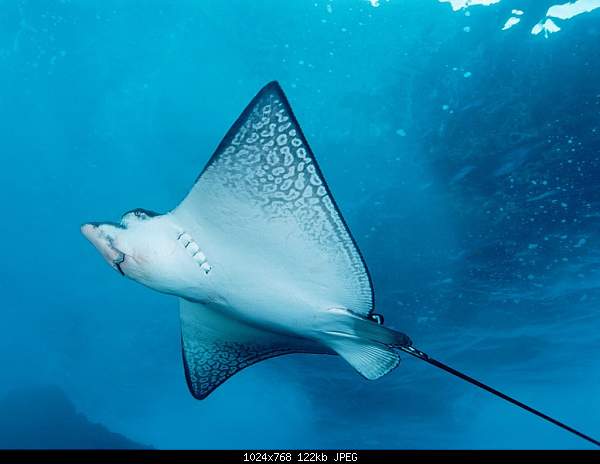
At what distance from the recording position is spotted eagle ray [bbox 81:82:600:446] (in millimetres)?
2453

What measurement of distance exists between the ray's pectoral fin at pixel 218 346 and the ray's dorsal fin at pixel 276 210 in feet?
2.76

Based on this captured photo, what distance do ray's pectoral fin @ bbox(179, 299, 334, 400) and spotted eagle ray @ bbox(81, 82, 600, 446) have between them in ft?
0.55

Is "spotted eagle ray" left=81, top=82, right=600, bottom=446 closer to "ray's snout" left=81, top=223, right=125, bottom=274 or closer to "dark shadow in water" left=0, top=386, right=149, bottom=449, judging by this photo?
"ray's snout" left=81, top=223, right=125, bottom=274

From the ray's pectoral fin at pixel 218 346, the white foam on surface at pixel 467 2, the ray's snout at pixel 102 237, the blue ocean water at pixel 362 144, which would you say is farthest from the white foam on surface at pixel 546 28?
the ray's snout at pixel 102 237

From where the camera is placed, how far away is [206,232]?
8.84 ft

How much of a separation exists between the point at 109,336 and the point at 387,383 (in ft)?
49.0

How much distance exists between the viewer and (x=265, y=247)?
2.79 metres

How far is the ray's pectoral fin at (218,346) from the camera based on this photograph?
3.43 metres

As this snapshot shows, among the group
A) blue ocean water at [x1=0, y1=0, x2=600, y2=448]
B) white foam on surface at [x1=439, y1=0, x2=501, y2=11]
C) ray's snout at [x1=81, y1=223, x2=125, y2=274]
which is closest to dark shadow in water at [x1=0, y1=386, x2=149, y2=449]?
blue ocean water at [x1=0, y1=0, x2=600, y2=448]

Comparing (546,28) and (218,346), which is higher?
(546,28)

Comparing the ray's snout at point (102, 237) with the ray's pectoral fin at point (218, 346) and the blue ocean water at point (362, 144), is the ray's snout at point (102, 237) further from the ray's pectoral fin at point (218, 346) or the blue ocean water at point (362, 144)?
the blue ocean water at point (362, 144)

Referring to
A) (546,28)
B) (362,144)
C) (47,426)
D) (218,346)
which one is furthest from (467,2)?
(47,426)

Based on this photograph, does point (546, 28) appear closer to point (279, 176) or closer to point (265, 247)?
point (279, 176)

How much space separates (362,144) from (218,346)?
578cm
